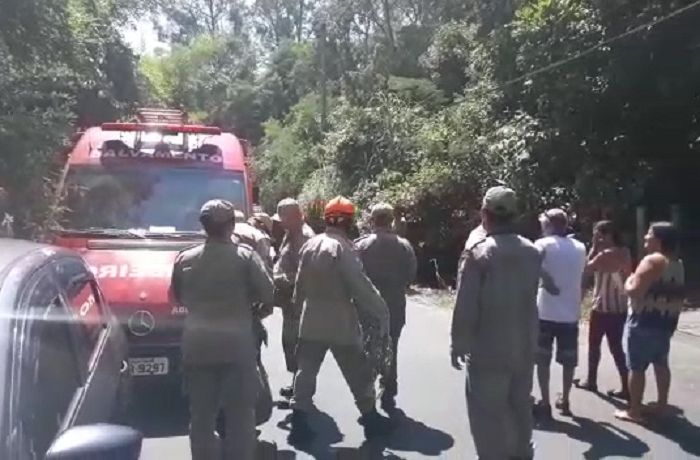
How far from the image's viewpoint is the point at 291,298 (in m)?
8.18

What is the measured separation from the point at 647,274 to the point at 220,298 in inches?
136

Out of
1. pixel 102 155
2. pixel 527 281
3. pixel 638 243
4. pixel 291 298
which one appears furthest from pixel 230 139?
pixel 638 243

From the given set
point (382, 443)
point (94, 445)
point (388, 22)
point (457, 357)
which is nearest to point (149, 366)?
point (382, 443)

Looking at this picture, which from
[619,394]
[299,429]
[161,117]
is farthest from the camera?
[161,117]

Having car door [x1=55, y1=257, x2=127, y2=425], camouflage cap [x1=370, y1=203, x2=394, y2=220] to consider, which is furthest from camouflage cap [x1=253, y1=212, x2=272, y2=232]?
car door [x1=55, y1=257, x2=127, y2=425]

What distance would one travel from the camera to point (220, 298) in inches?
232

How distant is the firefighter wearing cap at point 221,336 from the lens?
5.82 meters

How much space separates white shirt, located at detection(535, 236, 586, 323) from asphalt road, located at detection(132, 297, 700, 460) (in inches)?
33.2

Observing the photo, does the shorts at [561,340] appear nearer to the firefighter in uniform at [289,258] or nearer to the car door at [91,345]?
the firefighter in uniform at [289,258]

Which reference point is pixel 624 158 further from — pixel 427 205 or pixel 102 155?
pixel 102 155

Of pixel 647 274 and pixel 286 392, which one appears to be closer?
pixel 647 274

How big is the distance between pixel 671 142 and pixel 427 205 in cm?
490

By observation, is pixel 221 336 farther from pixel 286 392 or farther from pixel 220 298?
pixel 286 392

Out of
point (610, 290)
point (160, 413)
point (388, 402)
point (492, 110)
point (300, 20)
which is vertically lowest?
point (160, 413)
